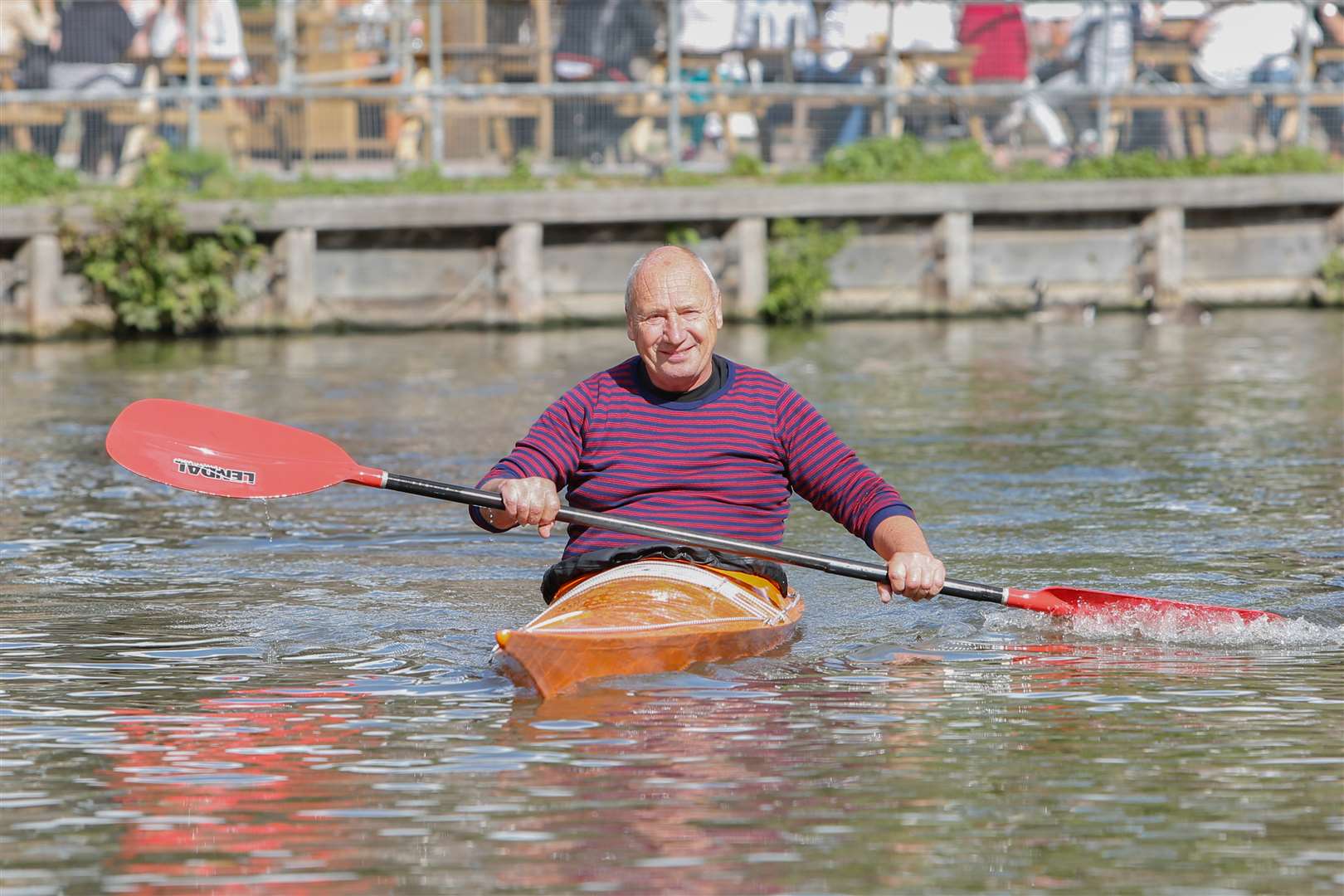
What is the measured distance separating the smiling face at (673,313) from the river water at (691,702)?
0.92 metres

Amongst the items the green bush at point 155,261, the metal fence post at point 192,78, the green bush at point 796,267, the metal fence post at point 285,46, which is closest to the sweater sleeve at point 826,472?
the green bush at point 155,261

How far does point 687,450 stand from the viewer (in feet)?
22.4

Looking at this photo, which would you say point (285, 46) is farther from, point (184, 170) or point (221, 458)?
point (221, 458)

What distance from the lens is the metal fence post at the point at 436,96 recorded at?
63.8 ft

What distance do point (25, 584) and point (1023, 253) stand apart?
13.6m

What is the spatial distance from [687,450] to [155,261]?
1198cm

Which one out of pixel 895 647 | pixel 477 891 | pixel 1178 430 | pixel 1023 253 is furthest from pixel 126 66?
pixel 477 891

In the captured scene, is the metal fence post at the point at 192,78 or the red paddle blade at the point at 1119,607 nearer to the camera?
the red paddle blade at the point at 1119,607

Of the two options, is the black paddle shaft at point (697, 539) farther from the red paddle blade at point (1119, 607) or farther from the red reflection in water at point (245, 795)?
the red reflection in water at point (245, 795)

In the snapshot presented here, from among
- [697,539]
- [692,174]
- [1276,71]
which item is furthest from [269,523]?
[1276,71]

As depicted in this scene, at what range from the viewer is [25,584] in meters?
8.17

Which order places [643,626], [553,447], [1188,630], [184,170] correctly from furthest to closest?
[184,170] < [1188,630] < [553,447] < [643,626]

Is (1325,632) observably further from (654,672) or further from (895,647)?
(654,672)

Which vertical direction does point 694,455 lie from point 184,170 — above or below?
below
